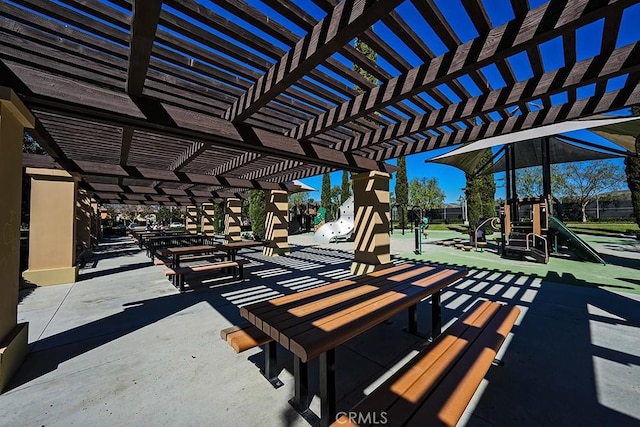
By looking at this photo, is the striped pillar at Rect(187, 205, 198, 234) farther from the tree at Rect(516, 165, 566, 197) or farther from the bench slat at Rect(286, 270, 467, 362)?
the tree at Rect(516, 165, 566, 197)

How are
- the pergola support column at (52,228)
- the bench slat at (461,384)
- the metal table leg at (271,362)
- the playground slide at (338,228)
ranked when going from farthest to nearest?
the playground slide at (338,228) → the pergola support column at (52,228) → the metal table leg at (271,362) → the bench slat at (461,384)

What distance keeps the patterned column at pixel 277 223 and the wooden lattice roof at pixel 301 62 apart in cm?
663

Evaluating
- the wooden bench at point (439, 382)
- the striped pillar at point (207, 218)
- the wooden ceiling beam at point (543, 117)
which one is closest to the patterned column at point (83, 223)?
the striped pillar at point (207, 218)

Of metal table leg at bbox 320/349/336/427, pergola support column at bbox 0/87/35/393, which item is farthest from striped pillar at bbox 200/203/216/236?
metal table leg at bbox 320/349/336/427

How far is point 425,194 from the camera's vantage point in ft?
112

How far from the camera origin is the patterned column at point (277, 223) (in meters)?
10.9

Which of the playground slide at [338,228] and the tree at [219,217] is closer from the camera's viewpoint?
the playground slide at [338,228]

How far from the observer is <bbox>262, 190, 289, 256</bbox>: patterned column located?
35.6 feet

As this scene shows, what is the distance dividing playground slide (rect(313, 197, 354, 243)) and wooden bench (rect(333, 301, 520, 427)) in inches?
511

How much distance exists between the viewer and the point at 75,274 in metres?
6.38

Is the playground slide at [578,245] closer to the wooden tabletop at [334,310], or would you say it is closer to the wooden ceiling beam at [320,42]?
the wooden tabletop at [334,310]

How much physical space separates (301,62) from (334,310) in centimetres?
230

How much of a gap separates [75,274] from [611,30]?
1025 centimetres

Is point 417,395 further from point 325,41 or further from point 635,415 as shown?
point 325,41
